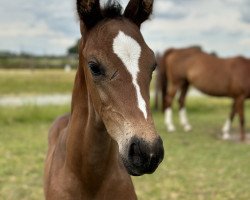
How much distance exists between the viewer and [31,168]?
6141 millimetres

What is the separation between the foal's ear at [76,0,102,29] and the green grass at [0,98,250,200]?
325cm

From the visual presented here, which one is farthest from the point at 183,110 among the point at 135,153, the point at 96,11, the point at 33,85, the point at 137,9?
the point at 33,85

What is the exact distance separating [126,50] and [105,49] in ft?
0.34

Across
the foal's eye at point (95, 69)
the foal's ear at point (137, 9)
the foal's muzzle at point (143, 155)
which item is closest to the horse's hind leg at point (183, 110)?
the foal's ear at point (137, 9)

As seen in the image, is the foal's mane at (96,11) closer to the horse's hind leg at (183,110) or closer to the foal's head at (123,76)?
the foal's head at (123,76)

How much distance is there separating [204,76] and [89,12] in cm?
816

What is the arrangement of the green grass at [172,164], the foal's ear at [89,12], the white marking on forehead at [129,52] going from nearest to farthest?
1. the white marking on forehead at [129,52]
2. the foal's ear at [89,12]
3. the green grass at [172,164]

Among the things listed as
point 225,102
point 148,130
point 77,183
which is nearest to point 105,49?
point 148,130

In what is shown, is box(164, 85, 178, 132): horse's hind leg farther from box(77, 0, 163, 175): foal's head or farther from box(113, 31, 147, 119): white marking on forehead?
box(113, 31, 147, 119): white marking on forehead

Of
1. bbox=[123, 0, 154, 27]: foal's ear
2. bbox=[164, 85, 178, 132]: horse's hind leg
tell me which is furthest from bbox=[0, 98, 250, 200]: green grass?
bbox=[123, 0, 154, 27]: foal's ear

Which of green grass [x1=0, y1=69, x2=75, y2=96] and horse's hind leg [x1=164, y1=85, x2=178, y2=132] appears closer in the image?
horse's hind leg [x1=164, y1=85, x2=178, y2=132]

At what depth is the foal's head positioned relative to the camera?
1.75 metres

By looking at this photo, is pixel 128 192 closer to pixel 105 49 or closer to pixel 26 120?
pixel 105 49

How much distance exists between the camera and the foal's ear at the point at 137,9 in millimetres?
2189
